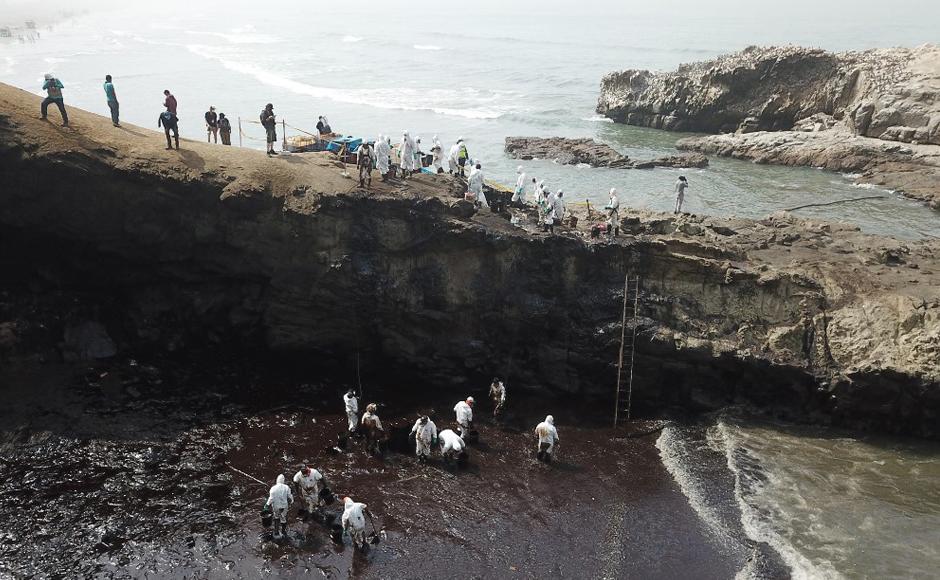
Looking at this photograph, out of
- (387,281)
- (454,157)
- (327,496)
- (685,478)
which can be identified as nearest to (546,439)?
(685,478)

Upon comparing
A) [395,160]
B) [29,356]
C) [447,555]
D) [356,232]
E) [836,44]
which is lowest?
[447,555]

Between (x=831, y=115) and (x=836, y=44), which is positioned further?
(x=836, y=44)

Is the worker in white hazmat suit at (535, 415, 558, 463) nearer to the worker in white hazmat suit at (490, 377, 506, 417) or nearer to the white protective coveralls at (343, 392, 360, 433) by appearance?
the worker in white hazmat suit at (490, 377, 506, 417)

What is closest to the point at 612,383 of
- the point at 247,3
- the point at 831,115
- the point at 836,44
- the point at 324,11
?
the point at 831,115

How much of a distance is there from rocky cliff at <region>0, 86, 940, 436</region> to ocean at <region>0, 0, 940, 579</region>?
2.94 metres

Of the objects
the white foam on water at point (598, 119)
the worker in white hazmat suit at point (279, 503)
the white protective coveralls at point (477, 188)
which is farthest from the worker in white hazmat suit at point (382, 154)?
the white foam on water at point (598, 119)

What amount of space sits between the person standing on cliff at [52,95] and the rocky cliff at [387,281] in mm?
404

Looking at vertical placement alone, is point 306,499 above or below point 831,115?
below

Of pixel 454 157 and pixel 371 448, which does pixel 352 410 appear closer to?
pixel 371 448

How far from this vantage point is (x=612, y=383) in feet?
68.9

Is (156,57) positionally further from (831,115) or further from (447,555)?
(447,555)

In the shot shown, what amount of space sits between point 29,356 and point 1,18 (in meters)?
138

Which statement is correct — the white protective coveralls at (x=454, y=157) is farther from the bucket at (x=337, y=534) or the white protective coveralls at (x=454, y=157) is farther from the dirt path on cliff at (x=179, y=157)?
the bucket at (x=337, y=534)

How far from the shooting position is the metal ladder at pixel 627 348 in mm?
20328
